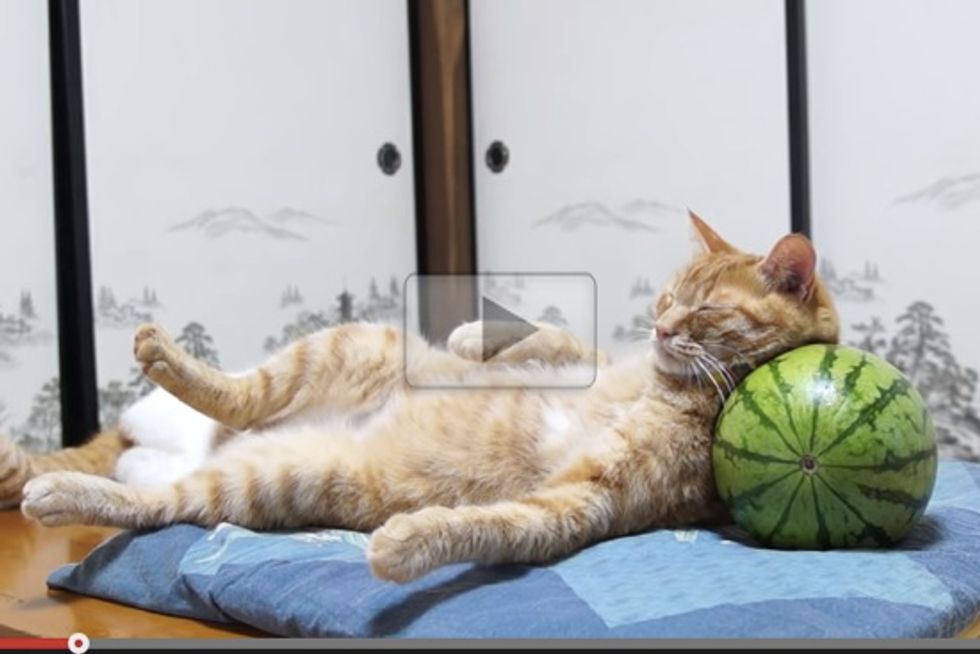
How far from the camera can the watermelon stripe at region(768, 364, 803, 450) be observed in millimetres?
1360

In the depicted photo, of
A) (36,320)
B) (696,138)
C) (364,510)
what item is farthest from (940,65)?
(36,320)

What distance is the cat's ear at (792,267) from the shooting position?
4.82ft

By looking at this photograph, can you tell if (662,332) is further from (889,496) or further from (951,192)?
(951,192)

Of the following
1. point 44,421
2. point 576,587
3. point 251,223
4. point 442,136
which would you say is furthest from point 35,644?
point 442,136

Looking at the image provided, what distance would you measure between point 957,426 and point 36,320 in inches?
78.7

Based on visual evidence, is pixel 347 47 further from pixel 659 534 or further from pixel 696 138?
pixel 659 534

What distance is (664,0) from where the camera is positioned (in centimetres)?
284

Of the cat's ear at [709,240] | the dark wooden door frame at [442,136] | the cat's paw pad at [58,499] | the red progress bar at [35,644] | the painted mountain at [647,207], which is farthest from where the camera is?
the dark wooden door frame at [442,136]

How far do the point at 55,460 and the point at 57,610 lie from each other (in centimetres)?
75

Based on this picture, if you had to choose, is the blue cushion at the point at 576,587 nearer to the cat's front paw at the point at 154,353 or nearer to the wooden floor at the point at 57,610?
the wooden floor at the point at 57,610

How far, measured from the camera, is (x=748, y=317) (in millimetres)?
1491

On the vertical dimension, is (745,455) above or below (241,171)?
below

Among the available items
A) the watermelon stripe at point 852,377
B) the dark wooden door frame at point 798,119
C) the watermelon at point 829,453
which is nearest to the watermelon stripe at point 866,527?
the watermelon at point 829,453

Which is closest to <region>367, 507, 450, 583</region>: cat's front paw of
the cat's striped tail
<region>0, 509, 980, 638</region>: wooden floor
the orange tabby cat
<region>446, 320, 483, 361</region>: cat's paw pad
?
the orange tabby cat
